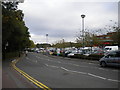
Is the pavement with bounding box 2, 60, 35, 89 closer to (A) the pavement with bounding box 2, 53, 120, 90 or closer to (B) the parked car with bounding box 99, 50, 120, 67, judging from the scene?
(A) the pavement with bounding box 2, 53, 120, 90

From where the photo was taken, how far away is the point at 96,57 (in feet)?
88.7

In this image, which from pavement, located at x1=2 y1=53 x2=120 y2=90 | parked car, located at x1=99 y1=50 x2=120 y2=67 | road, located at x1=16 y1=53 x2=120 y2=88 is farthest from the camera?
parked car, located at x1=99 y1=50 x2=120 y2=67

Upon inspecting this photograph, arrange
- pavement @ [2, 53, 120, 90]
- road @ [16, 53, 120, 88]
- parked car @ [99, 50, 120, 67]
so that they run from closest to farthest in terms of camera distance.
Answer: pavement @ [2, 53, 120, 90], road @ [16, 53, 120, 88], parked car @ [99, 50, 120, 67]

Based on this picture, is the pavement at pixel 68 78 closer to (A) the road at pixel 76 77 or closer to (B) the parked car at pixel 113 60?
(A) the road at pixel 76 77

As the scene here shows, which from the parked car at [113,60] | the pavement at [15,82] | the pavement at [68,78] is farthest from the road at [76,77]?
the pavement at [15,82]

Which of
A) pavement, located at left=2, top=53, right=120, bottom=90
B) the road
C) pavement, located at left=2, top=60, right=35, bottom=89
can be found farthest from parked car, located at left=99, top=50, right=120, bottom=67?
pavement, located at left=2, top=60, right=35, bottom=89

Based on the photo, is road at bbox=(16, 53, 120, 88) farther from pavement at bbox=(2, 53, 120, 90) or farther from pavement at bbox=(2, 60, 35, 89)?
pavement at bbox=(2, 60, 35, 89)

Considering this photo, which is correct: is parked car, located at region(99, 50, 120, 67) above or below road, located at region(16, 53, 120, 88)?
above

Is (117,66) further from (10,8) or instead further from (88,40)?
(88,40)

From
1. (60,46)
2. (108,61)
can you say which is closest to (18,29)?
(108,61)

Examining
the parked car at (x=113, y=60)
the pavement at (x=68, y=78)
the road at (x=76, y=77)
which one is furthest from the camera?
the parked car at (x=113, y=60)

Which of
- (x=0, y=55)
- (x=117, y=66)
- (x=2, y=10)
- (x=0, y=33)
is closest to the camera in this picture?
(x=117, y=66)

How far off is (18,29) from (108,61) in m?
18.0

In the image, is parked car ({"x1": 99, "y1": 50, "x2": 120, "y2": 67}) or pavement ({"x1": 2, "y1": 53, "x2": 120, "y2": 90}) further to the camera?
parked car ({"x1": 99, "y1": 50, "x2": 120, "y2": 67})
